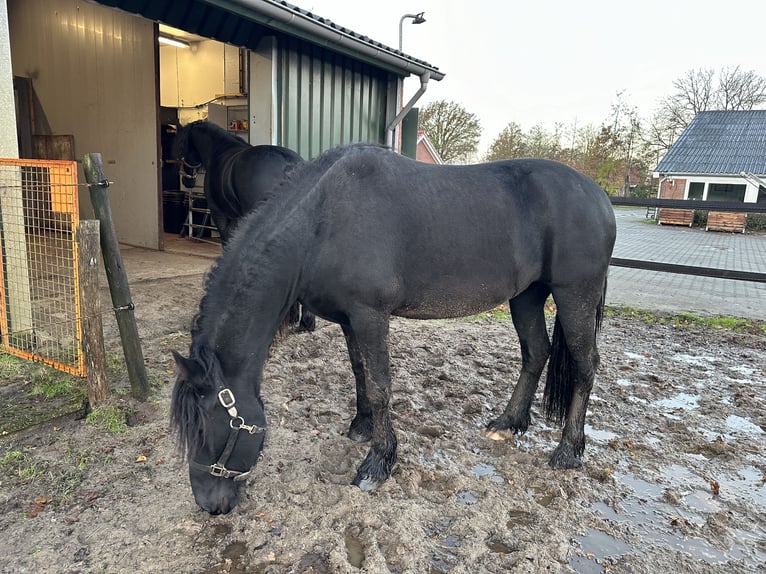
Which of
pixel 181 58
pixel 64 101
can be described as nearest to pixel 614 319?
pixel 181 58

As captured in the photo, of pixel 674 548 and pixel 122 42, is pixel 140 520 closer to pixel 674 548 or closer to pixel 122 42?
pixel 674 548

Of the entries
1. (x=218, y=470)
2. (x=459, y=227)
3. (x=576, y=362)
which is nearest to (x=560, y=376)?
(x=576, y=362)

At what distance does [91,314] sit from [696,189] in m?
26.0

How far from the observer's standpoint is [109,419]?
9.37ft

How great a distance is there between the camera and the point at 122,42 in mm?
7613

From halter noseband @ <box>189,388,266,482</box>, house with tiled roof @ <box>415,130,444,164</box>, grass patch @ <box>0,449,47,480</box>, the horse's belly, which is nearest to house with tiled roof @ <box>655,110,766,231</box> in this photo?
house with tiled roof @ <box>415,130,444,164</box>

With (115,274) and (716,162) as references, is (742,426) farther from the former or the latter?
(716,162)

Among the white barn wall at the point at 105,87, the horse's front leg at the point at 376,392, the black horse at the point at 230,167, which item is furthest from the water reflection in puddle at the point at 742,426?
the white barn wall at the point at 105,87

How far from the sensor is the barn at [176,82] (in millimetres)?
5520

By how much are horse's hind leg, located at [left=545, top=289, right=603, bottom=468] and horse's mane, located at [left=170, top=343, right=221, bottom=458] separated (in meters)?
1.82

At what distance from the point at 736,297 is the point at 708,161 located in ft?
63.5

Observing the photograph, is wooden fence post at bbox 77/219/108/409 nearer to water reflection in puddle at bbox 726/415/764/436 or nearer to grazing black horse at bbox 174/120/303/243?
grazing black horse at bbox 174/120/303/243

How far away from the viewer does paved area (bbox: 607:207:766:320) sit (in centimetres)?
663

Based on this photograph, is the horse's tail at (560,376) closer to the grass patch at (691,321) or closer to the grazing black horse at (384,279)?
the grazing black horse at (384,279)
